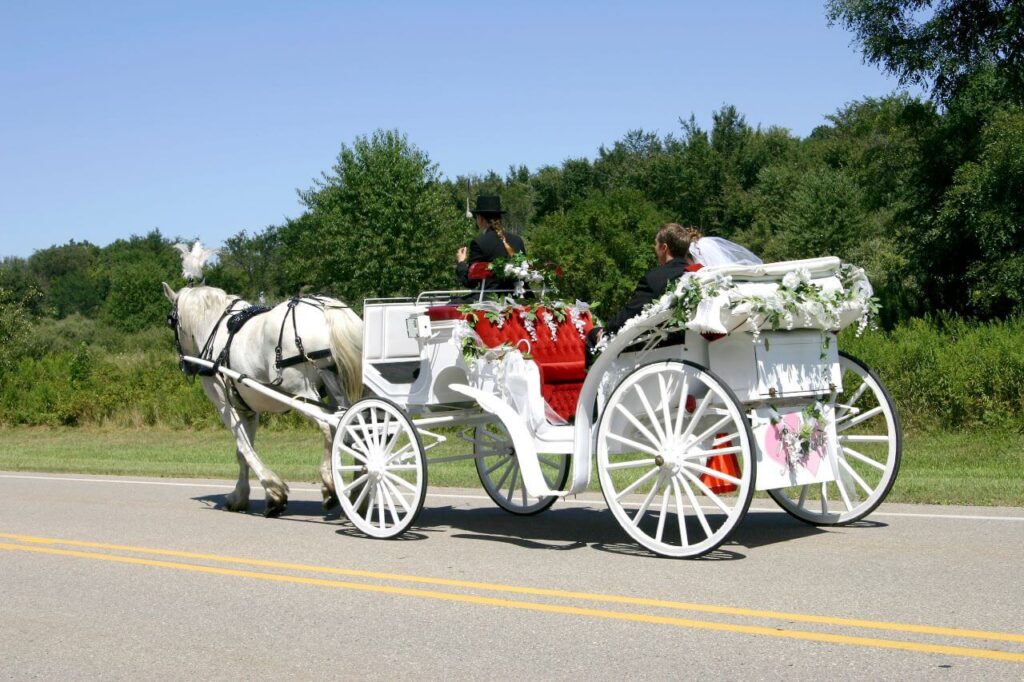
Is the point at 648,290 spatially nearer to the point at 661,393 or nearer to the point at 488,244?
the point at 661,393

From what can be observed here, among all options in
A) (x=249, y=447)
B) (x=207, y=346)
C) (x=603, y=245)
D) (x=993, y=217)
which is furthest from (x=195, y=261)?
(x=603, y=245)

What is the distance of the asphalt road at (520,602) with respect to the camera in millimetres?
5391

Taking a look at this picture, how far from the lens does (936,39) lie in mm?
27422

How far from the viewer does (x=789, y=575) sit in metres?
6.95

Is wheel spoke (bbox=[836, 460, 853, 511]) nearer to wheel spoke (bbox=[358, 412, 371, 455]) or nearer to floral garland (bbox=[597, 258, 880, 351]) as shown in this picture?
floral garland (bbox=[597, 258, 880, 351])

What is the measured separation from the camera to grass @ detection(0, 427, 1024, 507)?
1113 centimetres

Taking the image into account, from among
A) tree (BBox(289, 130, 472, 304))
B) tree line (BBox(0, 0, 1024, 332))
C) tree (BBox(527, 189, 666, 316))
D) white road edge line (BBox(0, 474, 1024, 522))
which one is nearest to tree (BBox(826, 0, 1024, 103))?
tree line (BBox(0, 0, 1024, 332))

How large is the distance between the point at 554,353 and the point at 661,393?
1617mm

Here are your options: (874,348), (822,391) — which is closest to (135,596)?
(822,391)

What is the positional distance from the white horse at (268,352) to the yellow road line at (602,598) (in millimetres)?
1754

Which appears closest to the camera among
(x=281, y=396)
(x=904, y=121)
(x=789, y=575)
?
(x=789, y=575)

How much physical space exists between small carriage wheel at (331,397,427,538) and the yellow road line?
3.40 feet

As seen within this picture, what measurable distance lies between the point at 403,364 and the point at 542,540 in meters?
2.04

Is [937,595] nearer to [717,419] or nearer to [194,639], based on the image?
[717,419]
